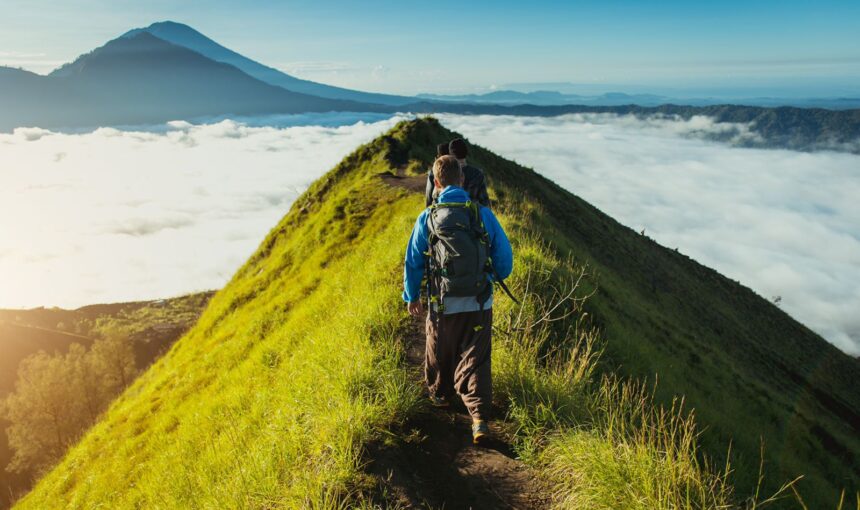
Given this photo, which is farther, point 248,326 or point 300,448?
point 248,326

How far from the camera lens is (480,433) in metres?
4.98

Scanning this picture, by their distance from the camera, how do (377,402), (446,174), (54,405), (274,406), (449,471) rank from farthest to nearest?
(54,405) → (274,406) → (446,174) → (377,402) → (449,471)

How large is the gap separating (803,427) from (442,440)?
69.9 feet

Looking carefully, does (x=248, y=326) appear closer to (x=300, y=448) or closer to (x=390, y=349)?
(x=390, y=349)

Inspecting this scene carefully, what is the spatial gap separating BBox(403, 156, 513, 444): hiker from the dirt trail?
0.26m

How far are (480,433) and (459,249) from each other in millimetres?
2099

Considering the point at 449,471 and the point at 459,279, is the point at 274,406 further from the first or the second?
the point at 459,279

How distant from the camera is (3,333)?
7525cm

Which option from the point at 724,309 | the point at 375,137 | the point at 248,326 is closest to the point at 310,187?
the point at 375,137

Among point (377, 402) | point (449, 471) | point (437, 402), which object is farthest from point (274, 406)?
point (449, 471)

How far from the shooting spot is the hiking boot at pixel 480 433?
4.99 meters

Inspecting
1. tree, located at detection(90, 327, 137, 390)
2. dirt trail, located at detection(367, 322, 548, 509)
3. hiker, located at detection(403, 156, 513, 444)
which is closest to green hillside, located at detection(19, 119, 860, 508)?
dirt trail, located at detection(367, 322, 548, 509)

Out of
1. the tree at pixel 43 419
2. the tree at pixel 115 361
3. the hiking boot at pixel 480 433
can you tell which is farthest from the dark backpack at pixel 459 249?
the tree at pixel 115 361

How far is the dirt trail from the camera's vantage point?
4.28m
